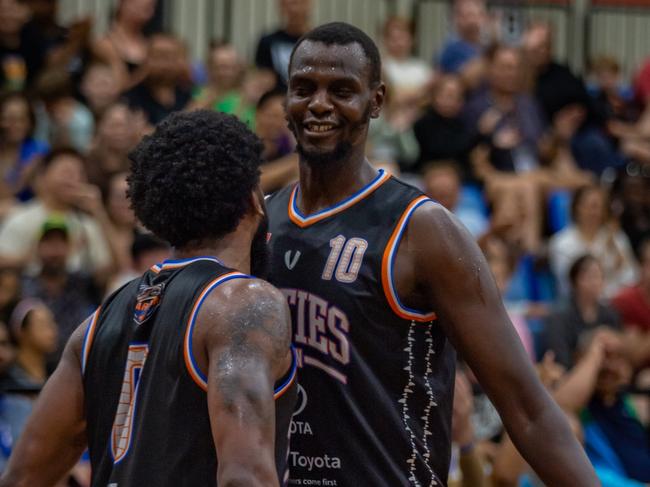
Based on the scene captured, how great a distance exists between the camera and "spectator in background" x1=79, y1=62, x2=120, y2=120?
32.0ft

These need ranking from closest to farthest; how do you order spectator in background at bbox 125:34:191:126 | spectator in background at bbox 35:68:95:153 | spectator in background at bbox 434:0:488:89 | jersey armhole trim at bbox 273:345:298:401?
1. jersey armhole trim at bbox 273:345:298:401
2. spectator in background at bbox 35:68:95:153
3. spectator in background at bbox 125:34:191:126
4. spectator in background at bbox 434:0:488:89

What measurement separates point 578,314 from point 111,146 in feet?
11.0

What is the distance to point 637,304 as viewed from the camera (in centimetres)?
976

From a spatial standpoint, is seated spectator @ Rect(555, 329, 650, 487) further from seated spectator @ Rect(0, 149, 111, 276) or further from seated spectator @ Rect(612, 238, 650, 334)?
seated spectator @ Rect(0, 149, 111, 276)

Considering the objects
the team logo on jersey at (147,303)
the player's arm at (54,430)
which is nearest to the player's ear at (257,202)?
the team logo on jersey at (147,303)

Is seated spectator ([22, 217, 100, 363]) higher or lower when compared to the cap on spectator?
lower

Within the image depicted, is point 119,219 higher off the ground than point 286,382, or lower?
lower

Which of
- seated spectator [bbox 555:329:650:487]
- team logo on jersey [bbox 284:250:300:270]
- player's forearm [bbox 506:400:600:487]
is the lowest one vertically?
seated spectator [bbox 555:329:650:487]

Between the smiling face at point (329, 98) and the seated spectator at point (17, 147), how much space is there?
508 cm

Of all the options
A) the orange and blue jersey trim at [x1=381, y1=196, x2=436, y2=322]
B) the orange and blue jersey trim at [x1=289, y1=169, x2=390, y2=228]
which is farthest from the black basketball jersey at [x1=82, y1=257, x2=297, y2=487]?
the orange and blue jersey trim at [x1=289, y1=169, x2=390, y2=228]

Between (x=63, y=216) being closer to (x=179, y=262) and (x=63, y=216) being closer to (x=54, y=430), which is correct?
(x=54, y=430)

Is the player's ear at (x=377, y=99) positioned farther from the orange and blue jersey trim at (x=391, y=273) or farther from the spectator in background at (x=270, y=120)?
the spectator in background at (x=270, y=120)

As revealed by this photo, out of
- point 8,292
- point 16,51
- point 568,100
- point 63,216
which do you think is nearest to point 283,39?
point 16,51

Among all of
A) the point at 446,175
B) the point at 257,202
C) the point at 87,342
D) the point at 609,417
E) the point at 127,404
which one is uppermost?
the point at 257,202
